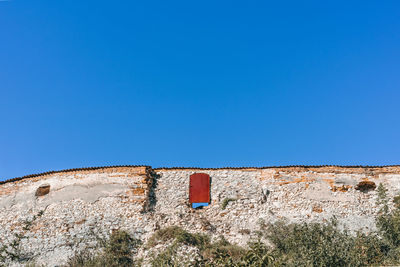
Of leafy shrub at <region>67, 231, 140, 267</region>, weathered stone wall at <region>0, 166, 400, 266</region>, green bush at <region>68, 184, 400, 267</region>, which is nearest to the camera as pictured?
green bush at <region>68, 184, 400, 267</region>

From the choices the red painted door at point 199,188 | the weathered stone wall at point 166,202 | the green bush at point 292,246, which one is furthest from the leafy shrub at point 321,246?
the red painted door at point 199,188

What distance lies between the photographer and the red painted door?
67.1ft

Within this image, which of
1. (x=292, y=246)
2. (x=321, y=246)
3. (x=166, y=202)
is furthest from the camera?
(x=166, y=202)

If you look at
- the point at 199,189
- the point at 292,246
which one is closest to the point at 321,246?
the point at 292,246

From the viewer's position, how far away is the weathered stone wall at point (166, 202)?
1845 centimetres

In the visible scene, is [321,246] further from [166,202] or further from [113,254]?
[166,202]

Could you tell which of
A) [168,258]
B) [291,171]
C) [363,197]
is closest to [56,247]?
[168,258]

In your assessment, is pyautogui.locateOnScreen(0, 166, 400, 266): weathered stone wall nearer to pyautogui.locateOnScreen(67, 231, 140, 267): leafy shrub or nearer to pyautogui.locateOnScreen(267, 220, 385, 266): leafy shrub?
pyautogui.locateOnScreen(67, 231, 140, 267): leafy shrub

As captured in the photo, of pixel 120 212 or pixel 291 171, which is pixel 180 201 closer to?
pixel 120 212

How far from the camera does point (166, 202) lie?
2017 centimetres

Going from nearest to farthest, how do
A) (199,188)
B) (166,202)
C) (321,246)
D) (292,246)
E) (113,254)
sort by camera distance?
(321,246)
(292,246)
(113,254)
(166,202)
(199,188)

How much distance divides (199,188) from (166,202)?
2.12m

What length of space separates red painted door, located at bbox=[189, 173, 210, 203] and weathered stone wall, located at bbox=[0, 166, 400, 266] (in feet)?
1.03

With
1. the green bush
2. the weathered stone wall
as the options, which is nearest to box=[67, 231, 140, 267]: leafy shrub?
the green bush
